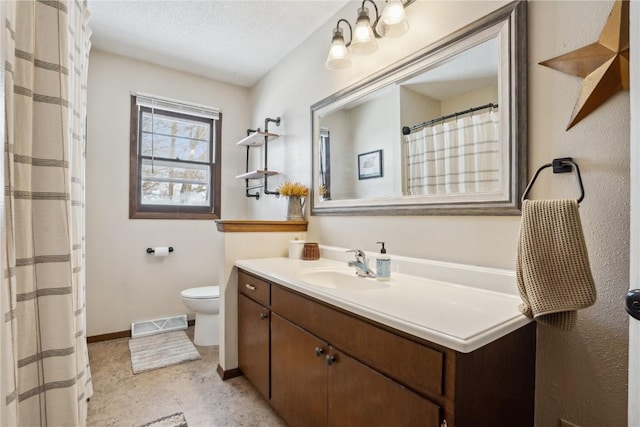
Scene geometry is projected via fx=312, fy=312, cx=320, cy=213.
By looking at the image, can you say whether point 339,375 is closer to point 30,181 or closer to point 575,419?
point 575,419

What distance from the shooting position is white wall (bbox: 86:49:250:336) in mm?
2590

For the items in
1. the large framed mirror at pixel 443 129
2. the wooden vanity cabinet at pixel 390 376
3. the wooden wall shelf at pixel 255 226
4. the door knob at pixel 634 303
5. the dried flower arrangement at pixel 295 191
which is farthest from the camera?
the dried flower arrangement at pixel 295 191

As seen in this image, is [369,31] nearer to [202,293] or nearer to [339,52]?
[339,52]

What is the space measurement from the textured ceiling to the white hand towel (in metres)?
1.80

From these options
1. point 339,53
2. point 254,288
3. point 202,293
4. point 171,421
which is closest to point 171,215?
point 202,293

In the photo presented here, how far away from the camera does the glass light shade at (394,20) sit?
1.48 metres

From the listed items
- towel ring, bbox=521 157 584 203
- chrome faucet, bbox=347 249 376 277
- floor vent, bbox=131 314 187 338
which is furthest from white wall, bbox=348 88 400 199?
floor vent, bbox=131 314 187 338

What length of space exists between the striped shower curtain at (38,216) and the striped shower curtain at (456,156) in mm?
1418

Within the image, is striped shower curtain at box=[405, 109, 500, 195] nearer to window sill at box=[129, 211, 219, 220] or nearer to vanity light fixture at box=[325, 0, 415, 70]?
vanity light fixture at box=[325, 0, 415, 70]

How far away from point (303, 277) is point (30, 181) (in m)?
1.14

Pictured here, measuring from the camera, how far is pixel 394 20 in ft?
4.90

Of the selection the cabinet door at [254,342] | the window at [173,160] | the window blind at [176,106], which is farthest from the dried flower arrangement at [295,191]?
the window blind at [176,106]

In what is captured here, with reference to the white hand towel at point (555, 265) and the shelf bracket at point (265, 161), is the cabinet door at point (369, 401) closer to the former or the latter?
the white hand towel at point (555, 265)

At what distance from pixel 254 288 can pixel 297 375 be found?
0.56 metres
